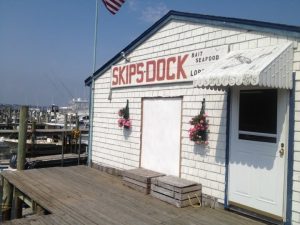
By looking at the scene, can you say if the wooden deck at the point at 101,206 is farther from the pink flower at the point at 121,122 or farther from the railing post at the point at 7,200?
the pink flower at the point at 121,122

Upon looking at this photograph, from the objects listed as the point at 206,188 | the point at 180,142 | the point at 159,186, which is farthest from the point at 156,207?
the point at 180,142

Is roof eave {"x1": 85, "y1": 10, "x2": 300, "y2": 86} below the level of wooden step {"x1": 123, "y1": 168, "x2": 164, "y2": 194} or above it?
above

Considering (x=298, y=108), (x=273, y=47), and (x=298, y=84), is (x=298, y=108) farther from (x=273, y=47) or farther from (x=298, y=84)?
(x=273, y=47)

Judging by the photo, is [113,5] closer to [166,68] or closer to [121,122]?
[166,68]

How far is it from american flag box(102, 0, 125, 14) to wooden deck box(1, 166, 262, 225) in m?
4.72

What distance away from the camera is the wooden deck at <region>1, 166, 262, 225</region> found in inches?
226

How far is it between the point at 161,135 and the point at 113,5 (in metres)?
4.17

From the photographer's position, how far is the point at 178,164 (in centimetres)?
762

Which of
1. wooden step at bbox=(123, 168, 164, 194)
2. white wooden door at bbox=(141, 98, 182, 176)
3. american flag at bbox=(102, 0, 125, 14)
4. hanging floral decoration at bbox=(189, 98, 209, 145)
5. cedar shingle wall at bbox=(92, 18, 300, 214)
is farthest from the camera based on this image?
american flag at bbox=(102, 0, 125, 14)

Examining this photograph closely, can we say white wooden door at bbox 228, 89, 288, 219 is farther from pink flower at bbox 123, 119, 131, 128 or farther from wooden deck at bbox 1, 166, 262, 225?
pink flower at bbox 123, 119, 131, 128

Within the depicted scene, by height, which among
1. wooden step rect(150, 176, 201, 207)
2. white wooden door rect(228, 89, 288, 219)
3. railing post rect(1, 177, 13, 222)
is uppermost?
white wooden door rect(228, 89, 288, 219)

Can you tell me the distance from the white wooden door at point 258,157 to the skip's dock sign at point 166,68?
98 centimetres

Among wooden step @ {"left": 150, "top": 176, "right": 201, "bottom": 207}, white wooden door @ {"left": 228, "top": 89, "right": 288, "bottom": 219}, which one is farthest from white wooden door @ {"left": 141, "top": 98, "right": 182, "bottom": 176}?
white wooden door @ {"left": 228, "top": 89, "right": 288, "bottom": 219}

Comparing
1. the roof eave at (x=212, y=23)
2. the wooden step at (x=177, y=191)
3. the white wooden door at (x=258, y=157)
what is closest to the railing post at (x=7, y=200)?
the roof eave at (x=212, y=23)
